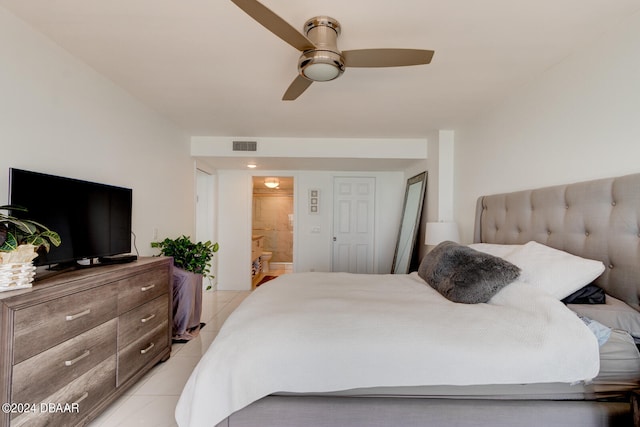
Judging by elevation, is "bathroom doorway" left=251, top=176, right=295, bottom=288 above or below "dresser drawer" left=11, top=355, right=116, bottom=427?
above

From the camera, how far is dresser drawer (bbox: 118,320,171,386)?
1.78 metres

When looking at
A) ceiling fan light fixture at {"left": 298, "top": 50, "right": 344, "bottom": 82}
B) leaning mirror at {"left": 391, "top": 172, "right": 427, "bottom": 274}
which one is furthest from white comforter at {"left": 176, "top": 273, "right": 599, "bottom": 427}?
leaning mirror at {"left": 391, "top": 172, "right": 427, "bottom": 274}

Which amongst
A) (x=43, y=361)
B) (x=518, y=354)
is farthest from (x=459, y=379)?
(x=43, y=361)

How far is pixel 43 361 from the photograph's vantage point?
126 cm

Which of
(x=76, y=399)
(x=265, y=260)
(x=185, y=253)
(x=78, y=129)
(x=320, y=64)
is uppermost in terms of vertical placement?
(x=320, y=64)

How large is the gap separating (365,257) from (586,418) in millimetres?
3689

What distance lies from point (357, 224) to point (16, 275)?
4118mm

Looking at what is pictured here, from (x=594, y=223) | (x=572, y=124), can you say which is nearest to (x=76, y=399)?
(x=594, y=223)

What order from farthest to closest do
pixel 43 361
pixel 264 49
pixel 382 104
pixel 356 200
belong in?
pixel 356 200 → pixel 382 104 → pixel 264 49 → pixel 43 361

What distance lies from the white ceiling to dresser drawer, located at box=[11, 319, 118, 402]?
5.63 feet

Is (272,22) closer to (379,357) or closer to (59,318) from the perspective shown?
(379,357)

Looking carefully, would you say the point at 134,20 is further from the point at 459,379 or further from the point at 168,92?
the point at 459,379

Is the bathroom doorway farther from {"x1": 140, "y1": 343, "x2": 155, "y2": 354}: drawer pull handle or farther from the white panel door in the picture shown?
{"x1": 140, "y1": 343, "x2": 155, "y2": 354}: drawer pull handle

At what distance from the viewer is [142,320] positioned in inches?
77.7
